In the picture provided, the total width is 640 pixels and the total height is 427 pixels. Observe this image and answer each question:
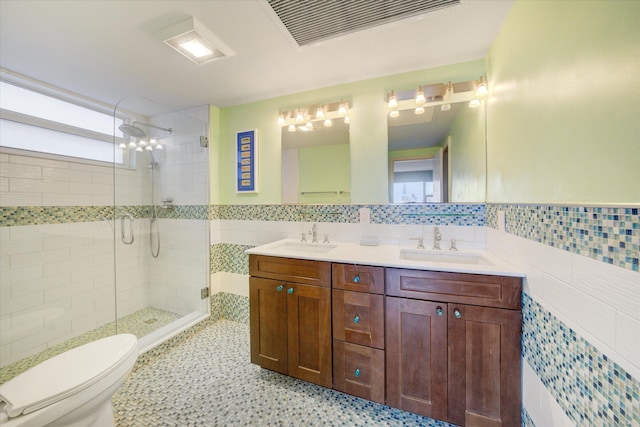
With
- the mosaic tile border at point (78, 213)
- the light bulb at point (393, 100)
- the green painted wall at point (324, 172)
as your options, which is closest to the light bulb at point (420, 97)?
the light bulb at point (393, 100)

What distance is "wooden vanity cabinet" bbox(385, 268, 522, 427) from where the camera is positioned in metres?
1.10

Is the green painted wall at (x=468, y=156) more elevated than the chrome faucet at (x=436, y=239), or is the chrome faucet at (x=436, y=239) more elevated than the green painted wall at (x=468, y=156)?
the green painted wall at (x=468, y=156)

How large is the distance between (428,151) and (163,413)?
248cm

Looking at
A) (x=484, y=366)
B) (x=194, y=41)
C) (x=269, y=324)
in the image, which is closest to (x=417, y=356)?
(x=484, y=366)

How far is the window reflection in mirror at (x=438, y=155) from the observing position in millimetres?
1646

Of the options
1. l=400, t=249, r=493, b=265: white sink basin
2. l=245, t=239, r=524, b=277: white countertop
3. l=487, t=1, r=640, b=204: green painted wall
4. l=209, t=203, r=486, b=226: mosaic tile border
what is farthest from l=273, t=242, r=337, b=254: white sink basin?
l=487, t=1, r=640, b=204: green painted wall

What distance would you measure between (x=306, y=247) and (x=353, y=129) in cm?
110

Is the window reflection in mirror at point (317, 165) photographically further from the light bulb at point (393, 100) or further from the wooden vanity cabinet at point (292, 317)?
the wooden vanity cabinet at point (292, 317)

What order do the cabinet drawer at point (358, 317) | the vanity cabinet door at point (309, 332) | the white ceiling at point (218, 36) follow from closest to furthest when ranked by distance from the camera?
the white ceiling at point (218, 36) < the cabinet drawer at point (358, 317) < the vanity cabinet door at point (309, 332)

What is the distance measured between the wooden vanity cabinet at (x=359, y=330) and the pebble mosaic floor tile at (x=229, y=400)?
127 mm

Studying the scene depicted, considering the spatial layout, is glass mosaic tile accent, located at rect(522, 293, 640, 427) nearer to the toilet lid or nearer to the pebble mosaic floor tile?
the pebble mosaic floor tile

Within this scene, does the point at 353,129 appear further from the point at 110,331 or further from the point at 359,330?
the point at 110,331

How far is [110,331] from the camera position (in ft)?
6.81

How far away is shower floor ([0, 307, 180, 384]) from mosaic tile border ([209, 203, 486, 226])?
1123 millimetres
